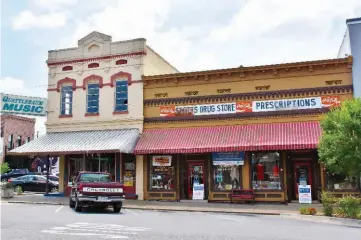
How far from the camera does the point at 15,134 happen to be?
45188 mm

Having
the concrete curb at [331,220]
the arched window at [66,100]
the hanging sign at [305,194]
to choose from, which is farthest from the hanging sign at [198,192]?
the arched window at [66,100]

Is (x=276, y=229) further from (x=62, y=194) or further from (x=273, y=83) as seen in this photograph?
(x=62, y=194)

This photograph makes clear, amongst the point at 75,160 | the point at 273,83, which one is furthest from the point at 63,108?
the point at 273,83

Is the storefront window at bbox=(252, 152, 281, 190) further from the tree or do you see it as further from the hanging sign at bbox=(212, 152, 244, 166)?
the tree

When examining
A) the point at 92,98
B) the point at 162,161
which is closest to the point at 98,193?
the point at 162,161

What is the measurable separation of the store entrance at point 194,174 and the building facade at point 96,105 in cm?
296

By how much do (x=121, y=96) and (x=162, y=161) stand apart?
200 inches

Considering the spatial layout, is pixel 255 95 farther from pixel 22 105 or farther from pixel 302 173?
pixel 22 105

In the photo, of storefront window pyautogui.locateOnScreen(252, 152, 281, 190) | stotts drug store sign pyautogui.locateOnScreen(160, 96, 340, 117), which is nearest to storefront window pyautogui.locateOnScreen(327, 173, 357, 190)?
storefront window pyautogui.locateOnScreen(252, 152, 281, 190)

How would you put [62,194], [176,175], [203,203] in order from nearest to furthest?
[203,203]
[176,175]
[62,194]

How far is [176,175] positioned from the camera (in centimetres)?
2433

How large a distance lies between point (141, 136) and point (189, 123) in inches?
120

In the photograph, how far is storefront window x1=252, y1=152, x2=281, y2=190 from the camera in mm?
22469

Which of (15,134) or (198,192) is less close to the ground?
(15,134)
